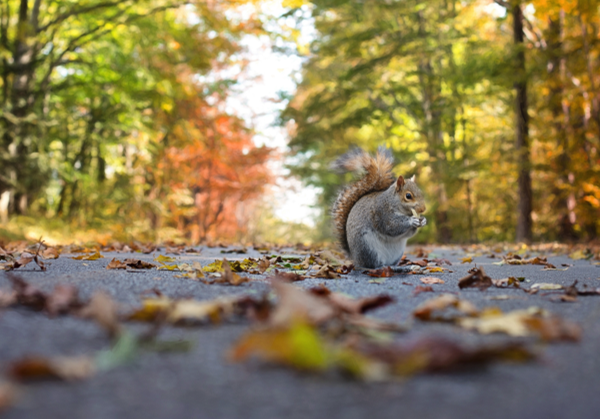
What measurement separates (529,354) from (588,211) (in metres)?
8.32

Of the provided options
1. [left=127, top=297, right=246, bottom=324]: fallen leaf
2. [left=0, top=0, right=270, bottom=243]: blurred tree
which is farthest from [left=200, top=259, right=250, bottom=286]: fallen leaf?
[left=0, top=0, right=270, bottom=243]: blurred tree

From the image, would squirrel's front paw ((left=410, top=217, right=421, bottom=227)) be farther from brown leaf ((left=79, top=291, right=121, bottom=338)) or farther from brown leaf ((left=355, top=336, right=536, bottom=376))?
brown leaf ((left=79, top=291, right=121, bottom=338))

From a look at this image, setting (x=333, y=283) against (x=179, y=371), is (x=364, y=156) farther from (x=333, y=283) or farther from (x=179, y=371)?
(x=179, y=371)

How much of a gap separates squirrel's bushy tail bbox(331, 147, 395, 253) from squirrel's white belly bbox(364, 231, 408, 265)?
0.41 meters

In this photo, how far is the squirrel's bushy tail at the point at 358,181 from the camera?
3945 mm

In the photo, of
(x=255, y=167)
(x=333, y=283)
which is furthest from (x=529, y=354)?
(x=255, y=167)

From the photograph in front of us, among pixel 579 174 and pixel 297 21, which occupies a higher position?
pixel 297 21

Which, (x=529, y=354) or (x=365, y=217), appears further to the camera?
(x=365, y=217)

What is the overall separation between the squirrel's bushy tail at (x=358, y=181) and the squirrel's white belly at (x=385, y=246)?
1.34 feet

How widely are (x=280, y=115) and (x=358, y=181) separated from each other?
10.9m

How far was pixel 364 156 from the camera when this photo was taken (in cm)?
393

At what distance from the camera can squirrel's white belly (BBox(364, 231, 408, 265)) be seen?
3525 mm

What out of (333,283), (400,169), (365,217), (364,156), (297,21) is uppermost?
(297,21)

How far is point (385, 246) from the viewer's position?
3.60 meters
